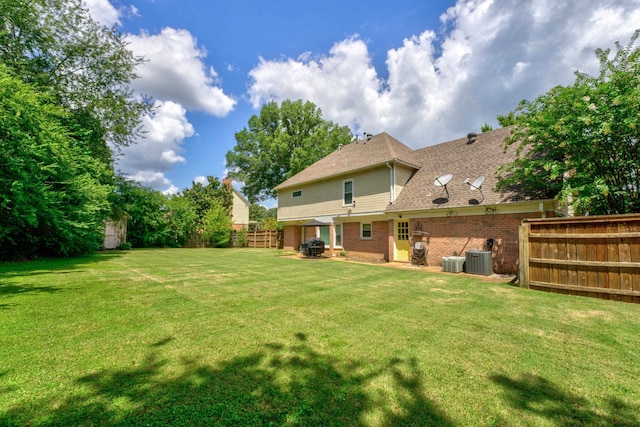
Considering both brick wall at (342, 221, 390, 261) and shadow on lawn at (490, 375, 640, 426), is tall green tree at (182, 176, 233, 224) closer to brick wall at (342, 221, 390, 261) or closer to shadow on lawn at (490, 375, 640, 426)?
brick wall at (342, 221, 390, 261)

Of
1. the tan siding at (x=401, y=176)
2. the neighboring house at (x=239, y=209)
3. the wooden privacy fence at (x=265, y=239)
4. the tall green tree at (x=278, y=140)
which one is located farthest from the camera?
the neighboring house at (x=239, y=209)

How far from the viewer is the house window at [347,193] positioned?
51.2 ft

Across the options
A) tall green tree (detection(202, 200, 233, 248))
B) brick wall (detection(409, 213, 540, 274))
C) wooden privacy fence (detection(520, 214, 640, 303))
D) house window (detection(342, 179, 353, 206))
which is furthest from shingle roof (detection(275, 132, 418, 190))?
tall green tree (detection(202, 200, 233, 248))

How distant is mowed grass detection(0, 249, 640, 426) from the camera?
6.95 ft

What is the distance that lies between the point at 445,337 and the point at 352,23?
13856mm

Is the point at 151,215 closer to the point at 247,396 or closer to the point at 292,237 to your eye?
the point at 292,237

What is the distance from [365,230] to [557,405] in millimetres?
13213

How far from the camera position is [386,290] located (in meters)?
6.66

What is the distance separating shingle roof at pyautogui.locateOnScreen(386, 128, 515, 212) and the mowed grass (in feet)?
19.4

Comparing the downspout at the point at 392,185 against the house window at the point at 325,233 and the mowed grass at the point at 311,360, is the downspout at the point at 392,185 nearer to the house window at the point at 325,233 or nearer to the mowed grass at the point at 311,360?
the house window at the point at 325,233

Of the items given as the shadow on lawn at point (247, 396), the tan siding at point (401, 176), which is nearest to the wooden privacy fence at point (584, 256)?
the shadow on lawn at point (247, 396)

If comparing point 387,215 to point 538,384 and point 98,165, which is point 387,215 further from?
point 98,165

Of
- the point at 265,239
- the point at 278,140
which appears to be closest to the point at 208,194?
the point at 278,140

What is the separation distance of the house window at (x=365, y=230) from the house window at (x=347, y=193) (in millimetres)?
1477
